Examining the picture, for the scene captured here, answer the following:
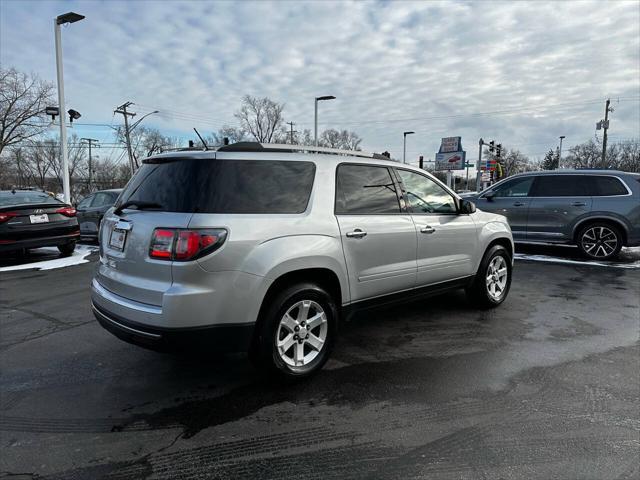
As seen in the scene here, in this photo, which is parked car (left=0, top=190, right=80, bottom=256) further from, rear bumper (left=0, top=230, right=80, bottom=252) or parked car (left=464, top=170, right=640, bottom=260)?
parked car (left=464, top=170, right=640, bottom=260)

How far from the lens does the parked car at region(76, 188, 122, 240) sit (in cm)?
1141

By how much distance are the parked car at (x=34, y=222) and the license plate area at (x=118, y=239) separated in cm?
626

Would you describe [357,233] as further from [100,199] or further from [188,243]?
[100,199]

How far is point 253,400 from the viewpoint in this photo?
3174 mm

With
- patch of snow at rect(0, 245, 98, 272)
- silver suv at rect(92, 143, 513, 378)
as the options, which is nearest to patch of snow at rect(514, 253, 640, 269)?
silver suv at rect(92, 143, 513, 378)

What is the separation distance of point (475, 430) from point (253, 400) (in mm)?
1553

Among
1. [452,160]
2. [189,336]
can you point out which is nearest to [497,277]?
[189,336]

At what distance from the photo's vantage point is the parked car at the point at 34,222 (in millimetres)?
8094

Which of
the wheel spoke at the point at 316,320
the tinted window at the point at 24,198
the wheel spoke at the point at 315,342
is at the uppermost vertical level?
the tinted window at the point at 24,198

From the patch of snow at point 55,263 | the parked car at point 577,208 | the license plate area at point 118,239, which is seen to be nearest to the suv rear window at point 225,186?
the license plate area at point 118,239

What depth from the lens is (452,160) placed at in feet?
66.1

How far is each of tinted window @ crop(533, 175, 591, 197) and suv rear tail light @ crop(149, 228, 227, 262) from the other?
8.83m

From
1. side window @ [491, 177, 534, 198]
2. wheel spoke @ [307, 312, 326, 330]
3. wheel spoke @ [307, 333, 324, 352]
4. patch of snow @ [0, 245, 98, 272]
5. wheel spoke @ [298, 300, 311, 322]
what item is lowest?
patch of snow @ [0, 245, 98, 272]

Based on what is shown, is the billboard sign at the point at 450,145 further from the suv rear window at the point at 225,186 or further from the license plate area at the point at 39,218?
the suv rear window at the point at 225,186
